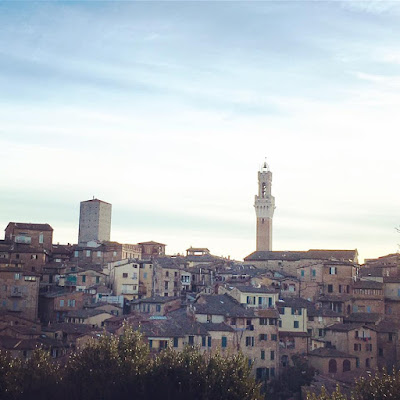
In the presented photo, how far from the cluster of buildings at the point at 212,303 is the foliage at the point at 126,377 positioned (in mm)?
12887

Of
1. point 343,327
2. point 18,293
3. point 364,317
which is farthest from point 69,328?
point 364,317

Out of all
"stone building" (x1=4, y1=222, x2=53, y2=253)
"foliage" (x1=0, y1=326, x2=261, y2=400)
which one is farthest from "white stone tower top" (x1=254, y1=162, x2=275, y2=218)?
"foliage" (x1=0, y1=326, x2=261, y2=400)

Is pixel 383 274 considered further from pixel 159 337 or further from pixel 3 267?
pixel 3 267

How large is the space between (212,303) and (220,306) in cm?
101

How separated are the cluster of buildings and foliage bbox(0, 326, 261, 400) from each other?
12.9 m

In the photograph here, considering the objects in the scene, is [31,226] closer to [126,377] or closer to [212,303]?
[212,303]

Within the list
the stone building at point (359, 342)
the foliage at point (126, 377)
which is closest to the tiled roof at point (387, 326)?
the stone building at point (359, 342)

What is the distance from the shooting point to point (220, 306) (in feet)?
240

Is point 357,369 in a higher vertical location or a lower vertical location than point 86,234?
lower

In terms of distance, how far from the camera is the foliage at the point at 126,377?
46.3 metres

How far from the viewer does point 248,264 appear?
99.6 meters

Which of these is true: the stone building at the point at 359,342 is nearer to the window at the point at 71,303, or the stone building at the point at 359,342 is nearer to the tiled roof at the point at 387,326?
the tiled roof at the point at 387,326

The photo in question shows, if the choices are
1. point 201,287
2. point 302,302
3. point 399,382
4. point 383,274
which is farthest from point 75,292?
point 399,382

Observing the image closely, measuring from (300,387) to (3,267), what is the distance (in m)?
32.9
